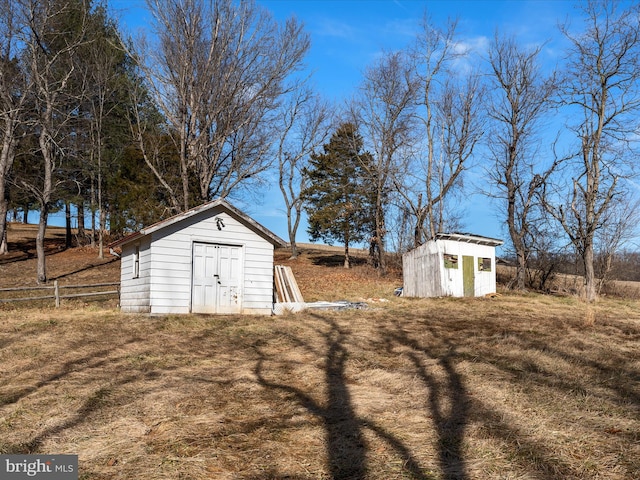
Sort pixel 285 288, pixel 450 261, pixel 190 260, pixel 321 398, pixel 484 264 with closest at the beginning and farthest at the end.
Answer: pixel 321 398 < pixel 190 260 < pixel 285 288 < pixel 450 261 < pixel 484 264

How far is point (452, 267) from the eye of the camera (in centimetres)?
2308

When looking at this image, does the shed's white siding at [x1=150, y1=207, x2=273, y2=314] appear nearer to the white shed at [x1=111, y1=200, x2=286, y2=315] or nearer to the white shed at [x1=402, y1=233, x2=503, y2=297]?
the white shed at [x1=111, y1=200, x2=286, y2=315]

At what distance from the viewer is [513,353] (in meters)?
9.34

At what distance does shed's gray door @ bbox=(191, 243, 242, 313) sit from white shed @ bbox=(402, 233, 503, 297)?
10.9m

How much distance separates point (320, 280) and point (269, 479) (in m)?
23.7

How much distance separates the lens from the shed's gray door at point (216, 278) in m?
15.0

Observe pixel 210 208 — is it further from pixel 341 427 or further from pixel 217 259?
pixel 341 427

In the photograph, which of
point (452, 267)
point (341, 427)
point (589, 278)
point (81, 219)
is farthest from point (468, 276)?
point (81, 219)

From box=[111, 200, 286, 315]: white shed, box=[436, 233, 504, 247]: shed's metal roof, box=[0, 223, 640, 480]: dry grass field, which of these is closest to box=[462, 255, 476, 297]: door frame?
box=[436, 233, 504, 247]: shed's metal roof

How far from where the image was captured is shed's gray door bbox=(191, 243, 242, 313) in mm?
15031

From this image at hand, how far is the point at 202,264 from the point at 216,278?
0.63 m

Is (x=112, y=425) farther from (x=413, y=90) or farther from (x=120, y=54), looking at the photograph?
(x=120, y=54)

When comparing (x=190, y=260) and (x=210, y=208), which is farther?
(x=210, y=208)

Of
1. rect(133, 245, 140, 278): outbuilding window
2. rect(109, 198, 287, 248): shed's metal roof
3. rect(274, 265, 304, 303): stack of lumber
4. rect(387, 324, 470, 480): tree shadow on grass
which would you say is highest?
rect(109, 198, 287, 248): shed's metal roof
